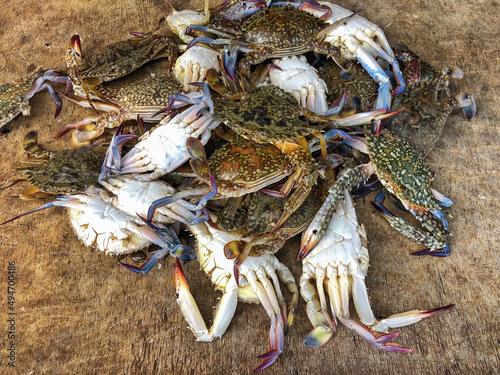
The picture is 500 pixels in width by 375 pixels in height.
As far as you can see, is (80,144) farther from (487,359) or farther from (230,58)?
(487,359)

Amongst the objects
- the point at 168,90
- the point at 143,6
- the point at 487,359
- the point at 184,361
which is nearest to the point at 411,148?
the point at 487,359

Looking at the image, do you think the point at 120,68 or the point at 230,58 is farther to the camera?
the point at 120,68

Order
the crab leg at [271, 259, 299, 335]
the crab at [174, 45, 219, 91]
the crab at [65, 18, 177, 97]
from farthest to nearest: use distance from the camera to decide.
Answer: the crab at [65, 18, 177, 97], the crab at [174, 45, 219, 91], the crab leg at [271, 259, 299, 335]

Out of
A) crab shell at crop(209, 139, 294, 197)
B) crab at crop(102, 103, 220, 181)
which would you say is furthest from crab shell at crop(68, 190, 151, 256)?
crab shell at crop(209, 139, 294, 197)

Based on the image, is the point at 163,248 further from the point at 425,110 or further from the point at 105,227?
the point at 425,110

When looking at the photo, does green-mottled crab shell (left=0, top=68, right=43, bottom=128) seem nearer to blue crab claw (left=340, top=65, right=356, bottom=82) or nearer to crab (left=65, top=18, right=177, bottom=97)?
crab (left=65, top=18, right=177, bottom=97)

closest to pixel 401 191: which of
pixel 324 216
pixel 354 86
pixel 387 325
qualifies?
pixel 324 216
